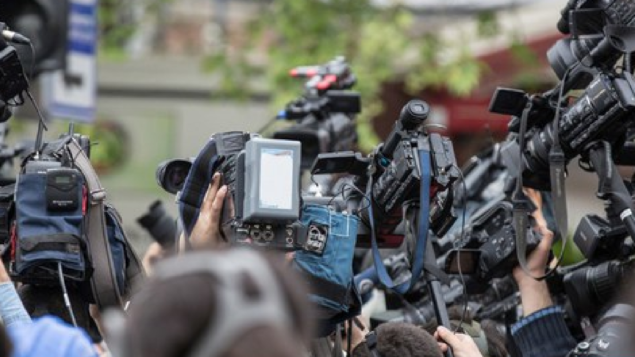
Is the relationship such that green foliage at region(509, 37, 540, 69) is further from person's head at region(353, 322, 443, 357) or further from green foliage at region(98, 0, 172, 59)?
person's head at region(353, 322, 443, 357)

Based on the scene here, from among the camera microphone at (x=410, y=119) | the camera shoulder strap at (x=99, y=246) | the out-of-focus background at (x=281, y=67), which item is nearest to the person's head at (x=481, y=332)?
the camera microphone at (x=410, y=119)

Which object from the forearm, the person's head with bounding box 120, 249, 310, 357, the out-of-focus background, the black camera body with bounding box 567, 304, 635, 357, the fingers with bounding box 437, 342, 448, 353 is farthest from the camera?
the out-of-focus background

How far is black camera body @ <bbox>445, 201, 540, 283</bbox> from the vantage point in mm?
5977

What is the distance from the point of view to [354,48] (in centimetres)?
1520

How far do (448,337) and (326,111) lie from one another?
9.98 ft

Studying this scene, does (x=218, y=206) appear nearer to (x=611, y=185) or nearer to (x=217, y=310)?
(x=611, y=185)

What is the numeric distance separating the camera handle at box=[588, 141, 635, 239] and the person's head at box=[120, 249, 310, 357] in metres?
2.75

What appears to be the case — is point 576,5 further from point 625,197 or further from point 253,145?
point 253,145

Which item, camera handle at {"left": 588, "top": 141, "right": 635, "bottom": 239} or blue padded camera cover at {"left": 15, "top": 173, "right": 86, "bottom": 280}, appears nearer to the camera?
blue padded camera cover at {"left": 15, "top": 173, "right": 86, "bottom": 280}

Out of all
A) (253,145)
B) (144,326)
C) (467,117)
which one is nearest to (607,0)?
(253,145)

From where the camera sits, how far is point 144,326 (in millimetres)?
2779

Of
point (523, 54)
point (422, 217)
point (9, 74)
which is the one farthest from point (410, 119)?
point (523, 54)

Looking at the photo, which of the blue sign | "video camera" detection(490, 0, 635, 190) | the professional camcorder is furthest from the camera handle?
the blue sign

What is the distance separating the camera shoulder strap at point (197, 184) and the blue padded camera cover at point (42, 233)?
0.39m
